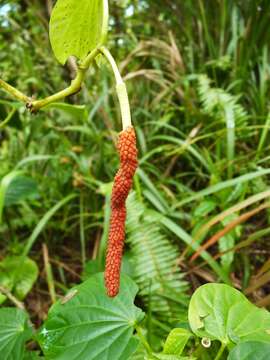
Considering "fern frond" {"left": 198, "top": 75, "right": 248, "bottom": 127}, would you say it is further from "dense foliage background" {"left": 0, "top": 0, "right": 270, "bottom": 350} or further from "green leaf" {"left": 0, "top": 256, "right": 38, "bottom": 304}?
"green leaf" {"left": 0, "top": 256, "right": 38, "bottom": 304}

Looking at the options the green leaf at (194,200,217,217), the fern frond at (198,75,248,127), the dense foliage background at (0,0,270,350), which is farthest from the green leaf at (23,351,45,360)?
the fern frond at (198,75,248,127)

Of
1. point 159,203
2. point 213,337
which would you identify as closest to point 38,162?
point 159,203

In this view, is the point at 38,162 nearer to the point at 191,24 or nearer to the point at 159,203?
the point at 159,203

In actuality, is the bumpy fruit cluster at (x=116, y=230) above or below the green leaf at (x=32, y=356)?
above

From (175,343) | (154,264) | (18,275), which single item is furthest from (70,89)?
(18,275)

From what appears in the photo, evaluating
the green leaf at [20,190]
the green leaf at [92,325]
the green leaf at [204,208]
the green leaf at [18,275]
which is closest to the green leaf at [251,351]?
the green leaf at [92,325]

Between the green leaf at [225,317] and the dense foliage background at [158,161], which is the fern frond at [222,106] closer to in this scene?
the dense foliage background at [158,161]
